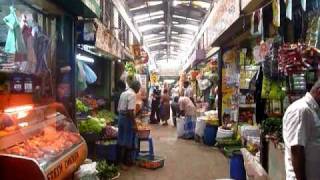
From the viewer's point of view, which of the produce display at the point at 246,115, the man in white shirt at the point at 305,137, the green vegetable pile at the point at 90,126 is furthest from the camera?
the produce display at the point at 246,115

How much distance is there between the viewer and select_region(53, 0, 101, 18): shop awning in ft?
19.0

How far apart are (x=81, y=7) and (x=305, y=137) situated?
13.1 ft

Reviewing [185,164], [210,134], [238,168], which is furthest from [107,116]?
[238,168]

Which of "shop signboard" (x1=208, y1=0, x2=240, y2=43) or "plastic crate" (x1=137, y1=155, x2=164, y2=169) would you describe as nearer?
"shop signboard" (x1=208, y1=0, x2=240, y2=43)

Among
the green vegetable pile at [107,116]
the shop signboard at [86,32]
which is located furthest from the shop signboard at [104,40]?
the green vegetable pile at [107,116]

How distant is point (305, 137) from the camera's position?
3.45 meters

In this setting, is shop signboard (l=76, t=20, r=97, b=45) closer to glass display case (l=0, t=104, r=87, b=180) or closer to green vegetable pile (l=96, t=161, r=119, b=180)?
glass display case (l=0, t=104, r=87, b=180)

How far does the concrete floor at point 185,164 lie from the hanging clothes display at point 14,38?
371cm

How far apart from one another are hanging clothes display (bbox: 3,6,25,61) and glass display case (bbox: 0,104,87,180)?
0.69m

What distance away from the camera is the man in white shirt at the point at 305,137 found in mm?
3439

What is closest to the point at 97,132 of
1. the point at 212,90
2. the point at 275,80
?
the point at 275,80

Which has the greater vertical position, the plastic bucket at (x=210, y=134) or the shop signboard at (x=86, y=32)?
the shop signboard at (x=86, y=32)

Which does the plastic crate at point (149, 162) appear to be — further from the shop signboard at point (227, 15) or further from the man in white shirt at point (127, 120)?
the shop signboard at point (227, 15)

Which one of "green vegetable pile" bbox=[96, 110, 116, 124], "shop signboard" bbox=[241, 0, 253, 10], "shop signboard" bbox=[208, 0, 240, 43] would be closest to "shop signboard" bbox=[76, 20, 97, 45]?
"shop signboard" bbox=[208, 0, 240, 43]
